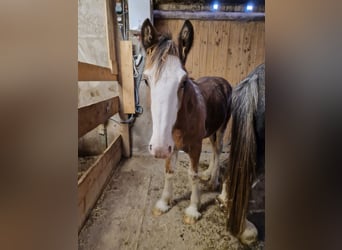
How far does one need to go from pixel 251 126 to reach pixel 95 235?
1.15ft

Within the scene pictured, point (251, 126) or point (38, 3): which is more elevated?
point (38, 3)

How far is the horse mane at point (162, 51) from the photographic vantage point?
16.6 inches

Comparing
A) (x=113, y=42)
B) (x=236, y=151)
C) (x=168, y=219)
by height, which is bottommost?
Result: (x=168, y=219)

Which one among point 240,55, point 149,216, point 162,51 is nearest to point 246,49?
point 240,55

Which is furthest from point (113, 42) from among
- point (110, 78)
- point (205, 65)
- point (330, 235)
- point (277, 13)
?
point (330, 235)

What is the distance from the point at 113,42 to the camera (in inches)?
17.6

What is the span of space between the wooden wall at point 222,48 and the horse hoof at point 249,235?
0.93 feet

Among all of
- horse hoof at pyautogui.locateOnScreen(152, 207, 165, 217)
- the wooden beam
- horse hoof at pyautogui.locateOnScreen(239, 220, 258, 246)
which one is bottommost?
horse hoof at pyautogui.locateOnScreen(239, 220, 258, 246)

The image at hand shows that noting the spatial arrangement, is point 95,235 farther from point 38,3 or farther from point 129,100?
point 38,3

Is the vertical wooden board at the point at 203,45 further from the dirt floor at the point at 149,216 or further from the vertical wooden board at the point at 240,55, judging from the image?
the dirt floor at the point at 149,216

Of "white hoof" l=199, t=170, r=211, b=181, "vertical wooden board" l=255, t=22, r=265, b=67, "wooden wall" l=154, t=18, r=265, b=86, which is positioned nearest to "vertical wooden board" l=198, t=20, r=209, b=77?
"wooden wall" l=154, t=18, r=265, b=86

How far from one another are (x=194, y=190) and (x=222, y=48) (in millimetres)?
308

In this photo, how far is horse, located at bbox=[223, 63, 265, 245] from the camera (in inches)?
16.4

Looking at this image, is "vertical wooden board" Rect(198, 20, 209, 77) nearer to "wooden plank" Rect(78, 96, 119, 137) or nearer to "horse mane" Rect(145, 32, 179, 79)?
"horse mane" Rect(145, 32, 179, 79)
